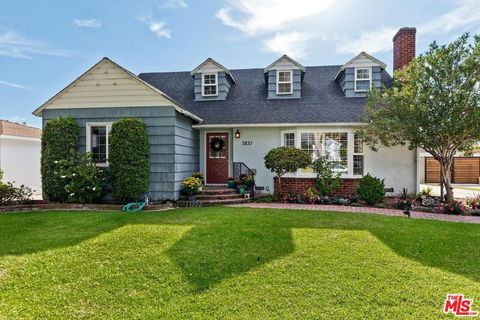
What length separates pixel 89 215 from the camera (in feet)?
25.1

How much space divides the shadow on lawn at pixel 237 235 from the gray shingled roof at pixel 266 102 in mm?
4898

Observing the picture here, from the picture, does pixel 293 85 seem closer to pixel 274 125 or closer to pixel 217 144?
pixel 274 125

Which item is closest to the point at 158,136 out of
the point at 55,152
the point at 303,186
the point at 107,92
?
the point at 107,92

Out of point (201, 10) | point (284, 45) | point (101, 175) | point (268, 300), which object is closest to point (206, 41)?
point (201, 10)

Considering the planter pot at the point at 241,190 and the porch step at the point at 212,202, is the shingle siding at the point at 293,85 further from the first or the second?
the porch step at the point at 212,202

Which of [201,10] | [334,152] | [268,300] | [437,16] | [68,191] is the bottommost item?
[268,300]

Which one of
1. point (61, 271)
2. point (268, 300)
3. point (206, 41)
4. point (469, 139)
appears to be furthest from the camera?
point (206, 41)

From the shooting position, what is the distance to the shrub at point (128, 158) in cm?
896

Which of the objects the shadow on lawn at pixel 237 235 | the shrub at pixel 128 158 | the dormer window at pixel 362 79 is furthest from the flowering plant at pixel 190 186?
the dormer window at pixel 362 79

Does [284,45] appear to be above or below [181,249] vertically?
above

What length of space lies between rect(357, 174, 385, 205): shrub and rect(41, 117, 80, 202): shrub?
34.7ft

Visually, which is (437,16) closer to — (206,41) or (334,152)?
(334,152)

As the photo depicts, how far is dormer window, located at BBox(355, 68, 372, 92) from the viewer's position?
1223cm

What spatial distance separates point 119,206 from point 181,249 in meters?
5.03
